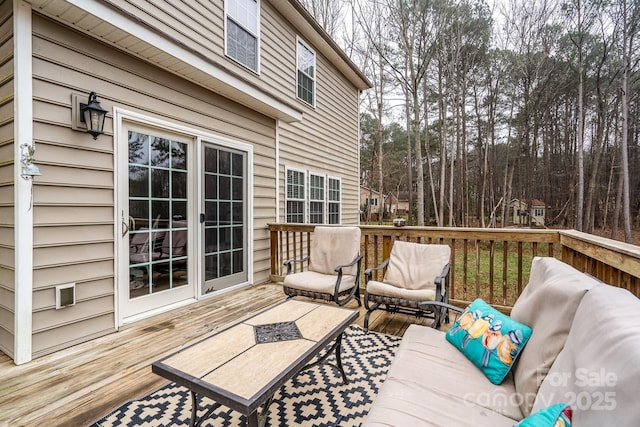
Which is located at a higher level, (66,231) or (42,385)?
(66,231)

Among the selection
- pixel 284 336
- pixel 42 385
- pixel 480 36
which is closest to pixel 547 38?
pixel 480 36

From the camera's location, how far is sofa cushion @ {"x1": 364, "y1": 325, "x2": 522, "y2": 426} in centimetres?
127

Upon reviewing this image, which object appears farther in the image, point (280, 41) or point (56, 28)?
point (280, 41)

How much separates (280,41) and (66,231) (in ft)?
15.6

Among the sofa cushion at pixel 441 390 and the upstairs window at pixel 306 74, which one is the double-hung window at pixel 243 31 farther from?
the sofa cushion at pixel 441 390

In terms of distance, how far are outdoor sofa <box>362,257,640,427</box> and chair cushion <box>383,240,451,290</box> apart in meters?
1.40

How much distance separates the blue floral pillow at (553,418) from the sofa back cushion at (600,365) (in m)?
0.02

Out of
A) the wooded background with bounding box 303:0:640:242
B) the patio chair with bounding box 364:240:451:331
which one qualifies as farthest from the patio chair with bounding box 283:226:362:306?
the wooded background with bounding box 303:0:640:242

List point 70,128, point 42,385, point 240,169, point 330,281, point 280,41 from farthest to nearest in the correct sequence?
point 280,41 → point 240,169 → point 330,281 → point 70,128 → point 42,385

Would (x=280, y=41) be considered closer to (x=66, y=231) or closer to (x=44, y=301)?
(x=66, y=231)

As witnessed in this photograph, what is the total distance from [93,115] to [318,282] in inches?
112

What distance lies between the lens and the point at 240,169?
4660mm

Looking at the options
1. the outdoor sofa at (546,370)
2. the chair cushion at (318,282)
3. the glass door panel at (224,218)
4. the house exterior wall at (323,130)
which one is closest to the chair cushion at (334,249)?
the chair cushion at (318,282)

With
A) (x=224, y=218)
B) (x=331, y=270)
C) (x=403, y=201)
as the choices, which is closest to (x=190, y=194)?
(x=224, y=218)
